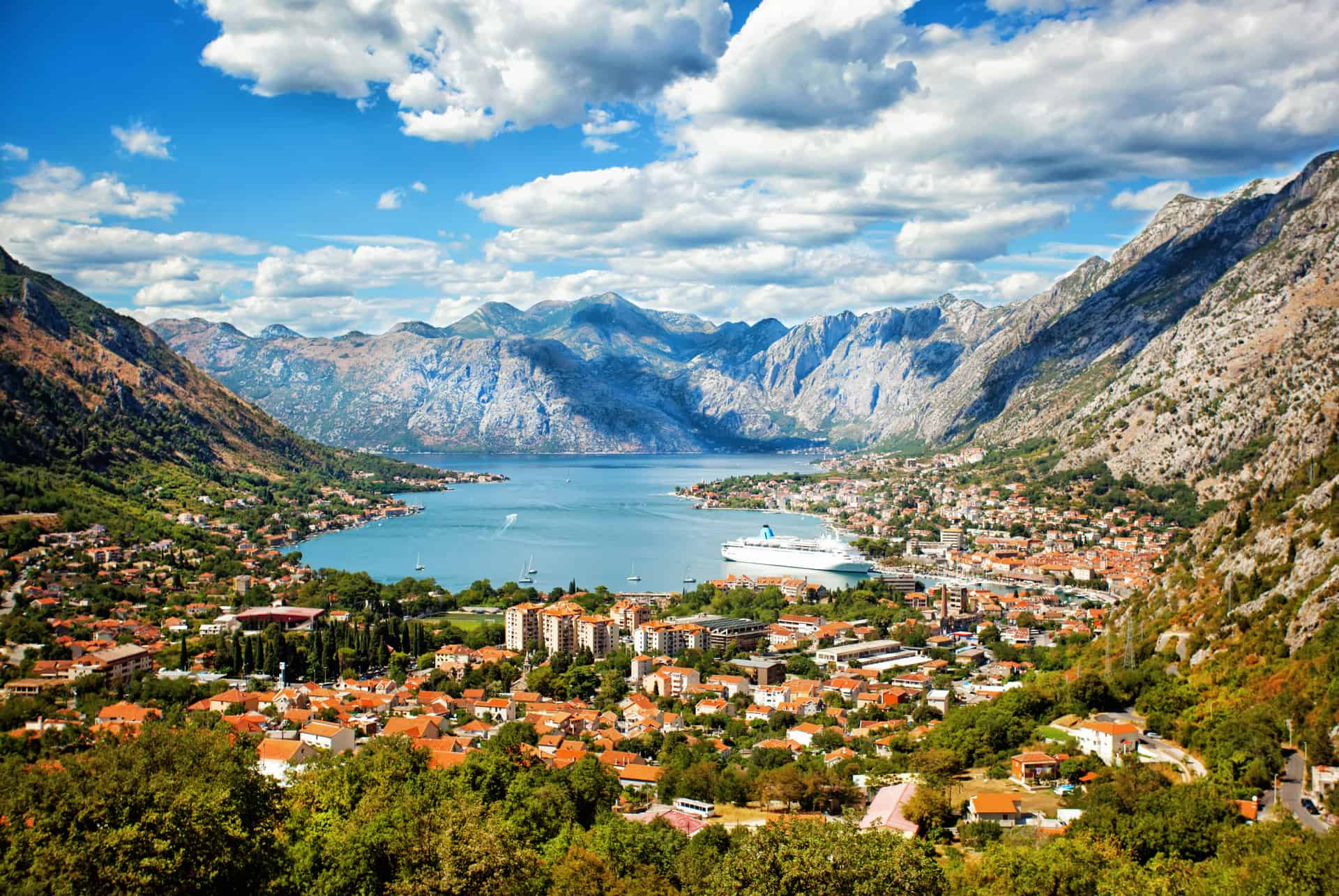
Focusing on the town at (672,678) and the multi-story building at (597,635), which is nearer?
the town at (672,678)

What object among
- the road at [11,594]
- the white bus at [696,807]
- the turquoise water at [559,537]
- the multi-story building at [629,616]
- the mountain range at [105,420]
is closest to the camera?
the white bus at [696,807]

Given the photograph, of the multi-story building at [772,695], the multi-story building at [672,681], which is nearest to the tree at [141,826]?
the multi-story building at [772,695]

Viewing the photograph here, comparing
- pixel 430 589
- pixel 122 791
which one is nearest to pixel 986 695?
pixel 122 791

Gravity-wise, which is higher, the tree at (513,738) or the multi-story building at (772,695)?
the tree at (513,738)

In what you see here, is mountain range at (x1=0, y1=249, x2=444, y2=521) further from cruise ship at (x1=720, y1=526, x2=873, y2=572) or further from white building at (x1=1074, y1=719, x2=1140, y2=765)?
white building at (x1=1074, y1=719, x2=1140, y2=765)

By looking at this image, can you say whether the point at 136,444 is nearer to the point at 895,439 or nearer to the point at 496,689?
the point at 496,689

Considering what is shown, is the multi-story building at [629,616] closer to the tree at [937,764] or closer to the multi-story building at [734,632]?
the multi-story building at [734,632]

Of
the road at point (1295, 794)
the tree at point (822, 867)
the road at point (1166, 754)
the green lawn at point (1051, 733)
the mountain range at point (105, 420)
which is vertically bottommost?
the green lawn at point (1051, 733)

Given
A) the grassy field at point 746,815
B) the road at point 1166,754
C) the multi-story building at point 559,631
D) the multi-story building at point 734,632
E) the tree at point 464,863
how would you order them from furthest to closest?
the multi-story building at point 734,632 → the multi-story building at point 559,631 → the road at point 1166,754 → the grassy field at point 746,815 → the tree at point 464,863
